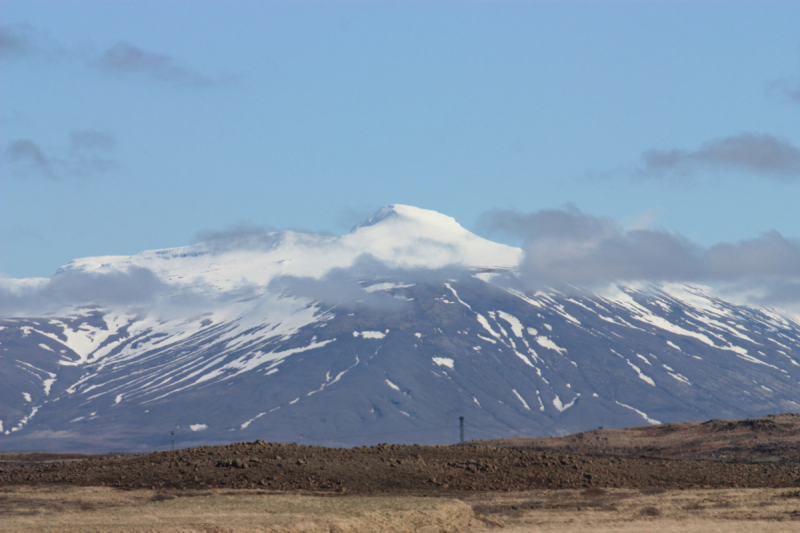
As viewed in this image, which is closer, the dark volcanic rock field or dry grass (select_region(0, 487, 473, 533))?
dry grass (select_region(0, 487, 473, 533))

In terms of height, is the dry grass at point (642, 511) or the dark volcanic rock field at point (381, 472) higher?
the dark volcanic rock field at point (381, 472)

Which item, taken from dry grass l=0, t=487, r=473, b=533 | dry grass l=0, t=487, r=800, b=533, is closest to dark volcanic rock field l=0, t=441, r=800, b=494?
dry grass l=0, t=487, r=800, b=533

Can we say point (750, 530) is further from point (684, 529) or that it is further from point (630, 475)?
point (630, 475)

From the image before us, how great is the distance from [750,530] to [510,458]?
19.3 m

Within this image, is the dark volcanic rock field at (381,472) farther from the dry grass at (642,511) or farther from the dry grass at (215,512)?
the dry grass at (642,511)

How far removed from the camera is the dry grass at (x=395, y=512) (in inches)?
1368

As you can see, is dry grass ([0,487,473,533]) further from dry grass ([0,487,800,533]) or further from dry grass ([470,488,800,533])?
dry grass ([470,488,800,533])

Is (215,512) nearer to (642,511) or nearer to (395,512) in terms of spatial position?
(395,512)

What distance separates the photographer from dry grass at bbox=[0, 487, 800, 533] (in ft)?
114

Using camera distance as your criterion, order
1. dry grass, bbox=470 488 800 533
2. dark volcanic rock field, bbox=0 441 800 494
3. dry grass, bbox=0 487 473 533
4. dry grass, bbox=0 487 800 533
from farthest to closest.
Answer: dark volcanic rock field, bbox=0 441 800 494 < dry grass, bbox=470 488 800 533 < dry grass, bbox=0 487 800 533 < dry grass, bbox=0 487 473 533

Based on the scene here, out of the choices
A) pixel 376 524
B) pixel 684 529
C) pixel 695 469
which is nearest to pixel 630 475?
pixel 695 469

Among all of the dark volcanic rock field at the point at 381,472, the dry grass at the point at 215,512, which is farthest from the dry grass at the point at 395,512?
the dark volcanic rock field at the point at 381,472

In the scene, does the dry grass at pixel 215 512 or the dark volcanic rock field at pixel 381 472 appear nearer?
the dry grass at pixel 215 512

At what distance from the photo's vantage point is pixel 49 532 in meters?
31.5
